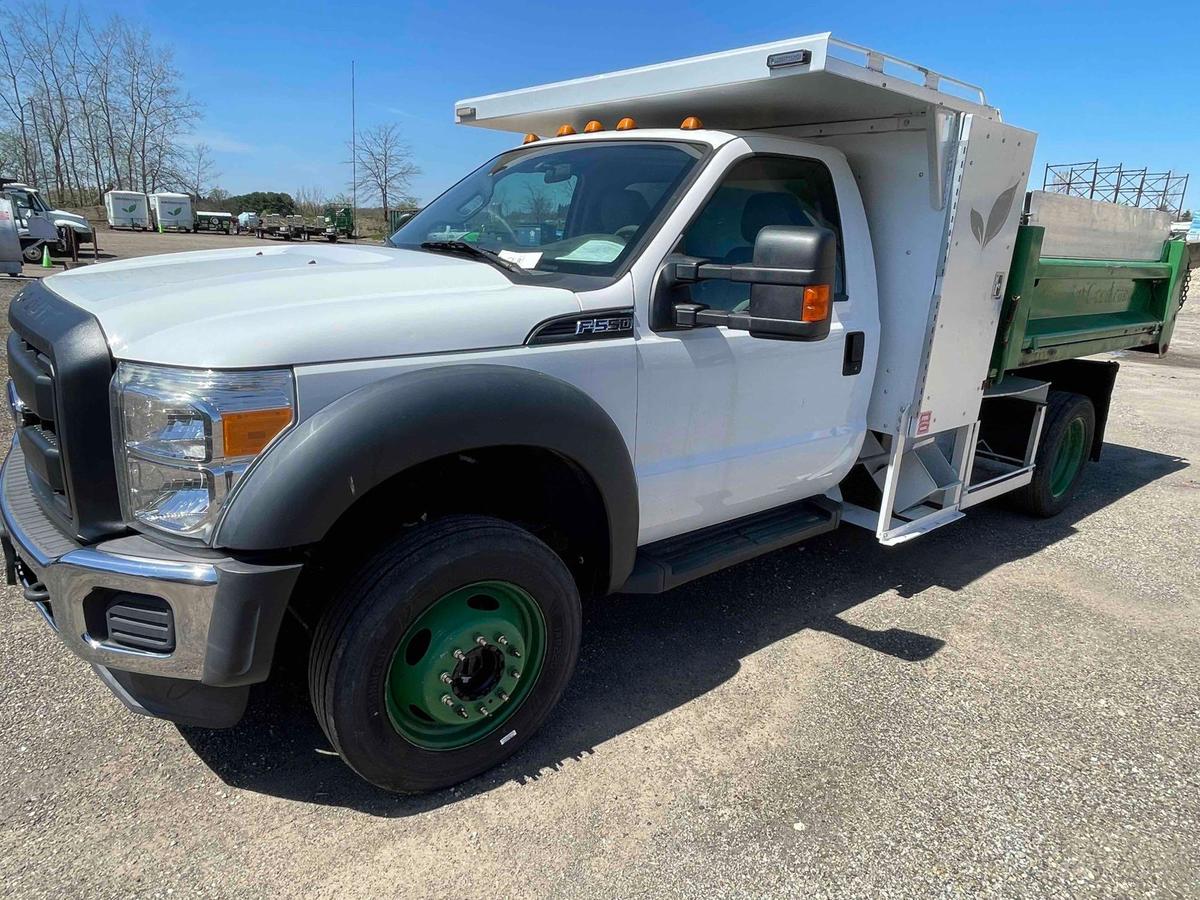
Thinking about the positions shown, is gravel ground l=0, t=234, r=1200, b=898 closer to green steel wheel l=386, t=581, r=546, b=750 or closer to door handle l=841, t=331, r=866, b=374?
green steel wheel l=386, t=581, r=546, b=750

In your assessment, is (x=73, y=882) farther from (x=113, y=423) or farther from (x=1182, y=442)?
(x=1182, y=442)

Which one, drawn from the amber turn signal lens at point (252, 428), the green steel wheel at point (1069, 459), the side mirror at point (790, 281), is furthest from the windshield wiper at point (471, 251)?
the green steel wheel at point (1069, 459)

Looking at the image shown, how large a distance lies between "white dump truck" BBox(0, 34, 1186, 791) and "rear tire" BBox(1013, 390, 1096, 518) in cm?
123

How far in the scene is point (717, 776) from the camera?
104 inches

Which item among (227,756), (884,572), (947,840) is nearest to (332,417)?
(227,756)

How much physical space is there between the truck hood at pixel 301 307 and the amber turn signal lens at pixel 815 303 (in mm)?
712

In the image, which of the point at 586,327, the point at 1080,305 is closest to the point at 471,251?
the point at 586,327

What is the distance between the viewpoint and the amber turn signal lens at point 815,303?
2.34 m

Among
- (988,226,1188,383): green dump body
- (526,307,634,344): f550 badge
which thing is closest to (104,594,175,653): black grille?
(526,307,634,344): f550 badge

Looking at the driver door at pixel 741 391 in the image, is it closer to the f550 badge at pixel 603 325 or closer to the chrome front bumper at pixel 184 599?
the f550 badge at pixel 603 325

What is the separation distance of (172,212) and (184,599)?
167ft

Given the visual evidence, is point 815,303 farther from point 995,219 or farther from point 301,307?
point 995,219

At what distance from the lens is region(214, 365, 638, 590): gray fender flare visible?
6.40 ft

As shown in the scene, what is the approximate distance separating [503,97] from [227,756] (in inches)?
130
